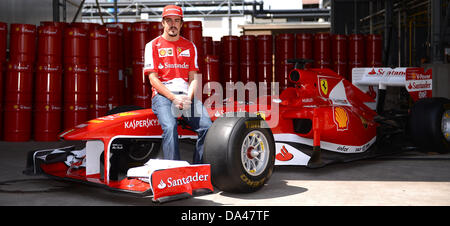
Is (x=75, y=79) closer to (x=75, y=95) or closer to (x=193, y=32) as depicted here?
(x=75, y=95)

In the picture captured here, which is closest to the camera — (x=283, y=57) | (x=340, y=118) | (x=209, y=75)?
(x=340, y=118)

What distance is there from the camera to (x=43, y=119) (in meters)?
9.68

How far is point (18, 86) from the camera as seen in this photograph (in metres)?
9.64

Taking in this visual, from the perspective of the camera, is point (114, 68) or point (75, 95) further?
point (114, 68)

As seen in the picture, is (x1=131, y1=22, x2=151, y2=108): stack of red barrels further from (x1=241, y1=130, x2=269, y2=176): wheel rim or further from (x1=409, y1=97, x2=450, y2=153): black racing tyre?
(x1=241, y1=130, x2=269, y2=176): wheel rim

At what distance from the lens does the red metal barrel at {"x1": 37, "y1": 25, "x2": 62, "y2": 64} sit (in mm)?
9656

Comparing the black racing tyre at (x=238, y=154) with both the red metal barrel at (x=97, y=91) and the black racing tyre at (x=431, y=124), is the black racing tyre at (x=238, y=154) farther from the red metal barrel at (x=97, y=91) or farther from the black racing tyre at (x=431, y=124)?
the red metal barrel at (x=97, y=91)

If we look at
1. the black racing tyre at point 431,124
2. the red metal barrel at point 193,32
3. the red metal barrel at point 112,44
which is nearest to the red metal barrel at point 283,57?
the red metal barrel at point 193,32

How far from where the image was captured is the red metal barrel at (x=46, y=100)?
9.66 metres

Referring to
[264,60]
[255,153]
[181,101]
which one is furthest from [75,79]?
[255,153]

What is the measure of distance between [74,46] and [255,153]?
6.22 metres

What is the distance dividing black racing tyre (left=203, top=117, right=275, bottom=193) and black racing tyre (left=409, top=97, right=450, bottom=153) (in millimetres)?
3268
